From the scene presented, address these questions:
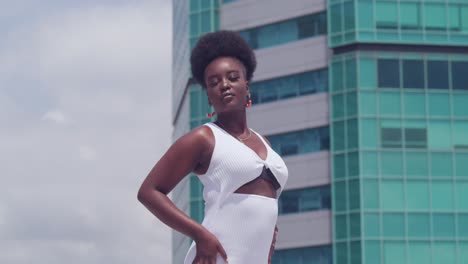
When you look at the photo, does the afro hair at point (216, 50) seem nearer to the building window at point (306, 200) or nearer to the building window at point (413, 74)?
the building window at point (306, 200)

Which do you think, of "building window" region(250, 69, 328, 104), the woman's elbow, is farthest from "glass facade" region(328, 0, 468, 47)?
the woman's elbow

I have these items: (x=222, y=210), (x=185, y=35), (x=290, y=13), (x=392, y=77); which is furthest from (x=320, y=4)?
(x=222, y=210)

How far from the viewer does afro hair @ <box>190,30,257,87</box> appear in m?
6.51

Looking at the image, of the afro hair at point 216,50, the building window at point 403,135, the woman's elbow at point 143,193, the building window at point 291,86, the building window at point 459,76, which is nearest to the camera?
the woman's elbow at point 143,193

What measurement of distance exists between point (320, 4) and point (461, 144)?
10426 mm

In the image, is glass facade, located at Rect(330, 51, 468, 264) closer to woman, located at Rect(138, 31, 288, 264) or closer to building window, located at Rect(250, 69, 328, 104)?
building window, located at Rect(250, 69, 328, 104)

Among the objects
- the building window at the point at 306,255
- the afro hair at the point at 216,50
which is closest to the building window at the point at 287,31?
the building window at the point at 306,255

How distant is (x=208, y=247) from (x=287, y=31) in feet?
176

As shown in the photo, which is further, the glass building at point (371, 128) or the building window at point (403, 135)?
the building window at point (403, 135)

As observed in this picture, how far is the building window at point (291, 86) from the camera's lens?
57688 millimetres

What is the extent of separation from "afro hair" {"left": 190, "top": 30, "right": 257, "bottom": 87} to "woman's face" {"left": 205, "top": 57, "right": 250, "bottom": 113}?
0.06 meters

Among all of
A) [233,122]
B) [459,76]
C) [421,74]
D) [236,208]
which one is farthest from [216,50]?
[459,76]

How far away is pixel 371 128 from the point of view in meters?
55.2

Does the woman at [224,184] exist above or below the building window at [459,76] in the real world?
below
